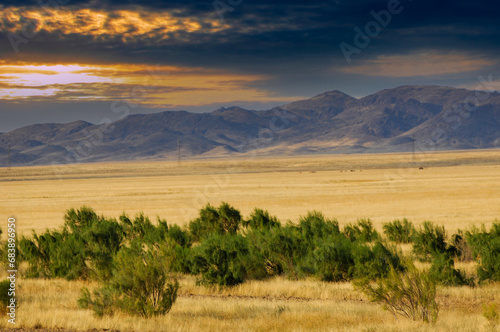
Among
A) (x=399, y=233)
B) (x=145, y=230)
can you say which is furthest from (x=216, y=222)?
(x=399, y=233)

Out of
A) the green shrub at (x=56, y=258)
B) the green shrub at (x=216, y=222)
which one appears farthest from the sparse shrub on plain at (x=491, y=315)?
the green shrub at (x=216, y=222)

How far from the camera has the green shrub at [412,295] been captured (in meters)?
9.35

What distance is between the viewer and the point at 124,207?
44.3 m

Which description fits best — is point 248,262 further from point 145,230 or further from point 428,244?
point 145,230

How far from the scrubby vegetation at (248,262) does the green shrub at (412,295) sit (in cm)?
2

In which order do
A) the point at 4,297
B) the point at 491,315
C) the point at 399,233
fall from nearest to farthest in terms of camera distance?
1. the point at 491,315
2. the point at 4,297
3. the point at 399,233

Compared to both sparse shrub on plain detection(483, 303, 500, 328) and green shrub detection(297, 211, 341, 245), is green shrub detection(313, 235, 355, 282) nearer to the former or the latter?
green shrub detection(297, 211, 341, 245)

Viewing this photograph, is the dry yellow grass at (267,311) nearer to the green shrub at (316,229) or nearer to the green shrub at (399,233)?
the green shrub at (316,229)

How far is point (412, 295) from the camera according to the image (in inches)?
378

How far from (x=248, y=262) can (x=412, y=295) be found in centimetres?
635

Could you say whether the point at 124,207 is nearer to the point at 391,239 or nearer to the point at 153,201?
the point at 153,201

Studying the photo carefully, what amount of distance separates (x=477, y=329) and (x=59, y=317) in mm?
7289

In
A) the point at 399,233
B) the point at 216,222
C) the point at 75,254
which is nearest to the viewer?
the point at 75,254

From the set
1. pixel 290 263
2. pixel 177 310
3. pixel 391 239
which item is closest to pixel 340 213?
pixel 391 239
